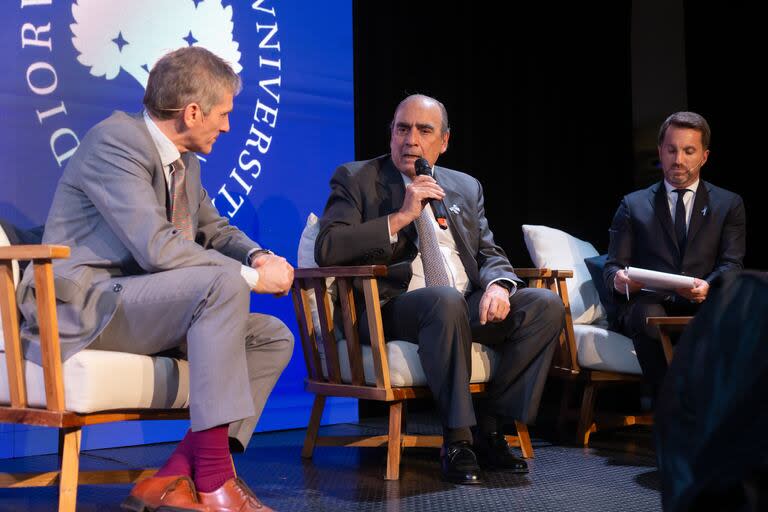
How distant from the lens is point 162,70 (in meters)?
2.45

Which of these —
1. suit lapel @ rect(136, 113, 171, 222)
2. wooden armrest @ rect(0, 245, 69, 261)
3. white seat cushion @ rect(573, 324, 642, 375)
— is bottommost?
white seat cushion @ rect(573, 324, 642, 375)

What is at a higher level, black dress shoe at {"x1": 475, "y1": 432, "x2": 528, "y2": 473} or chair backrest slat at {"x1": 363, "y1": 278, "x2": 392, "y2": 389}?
chair backrest slat at {"x1": 363, "y1": 278, "x2": 392, "y2": 389}

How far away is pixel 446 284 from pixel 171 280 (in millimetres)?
1222

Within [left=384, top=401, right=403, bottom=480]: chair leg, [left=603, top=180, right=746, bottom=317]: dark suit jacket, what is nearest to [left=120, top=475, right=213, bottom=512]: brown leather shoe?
[left=384, top=401, right=403, bottom=480]: chair leg

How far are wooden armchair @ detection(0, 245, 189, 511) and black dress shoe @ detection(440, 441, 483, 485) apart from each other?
94 cm

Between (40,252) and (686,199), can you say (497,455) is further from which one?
(40,252)

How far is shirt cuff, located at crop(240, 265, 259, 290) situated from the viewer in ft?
7.65

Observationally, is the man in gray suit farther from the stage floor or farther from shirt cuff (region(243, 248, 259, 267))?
the stage floor

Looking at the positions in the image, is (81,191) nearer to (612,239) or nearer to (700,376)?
(700,376)

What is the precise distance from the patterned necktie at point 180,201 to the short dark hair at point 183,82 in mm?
152

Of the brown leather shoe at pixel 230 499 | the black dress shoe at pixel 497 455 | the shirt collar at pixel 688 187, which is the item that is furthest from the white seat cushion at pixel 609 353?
the brown leather shoe at pixel 230 499

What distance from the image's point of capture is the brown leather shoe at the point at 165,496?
2113mm

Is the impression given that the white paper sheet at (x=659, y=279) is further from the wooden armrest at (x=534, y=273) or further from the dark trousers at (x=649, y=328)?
the wooden armrest at (x=534, y=273)

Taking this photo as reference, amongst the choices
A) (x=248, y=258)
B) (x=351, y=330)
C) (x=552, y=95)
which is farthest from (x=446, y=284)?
(x=552, y=95)
